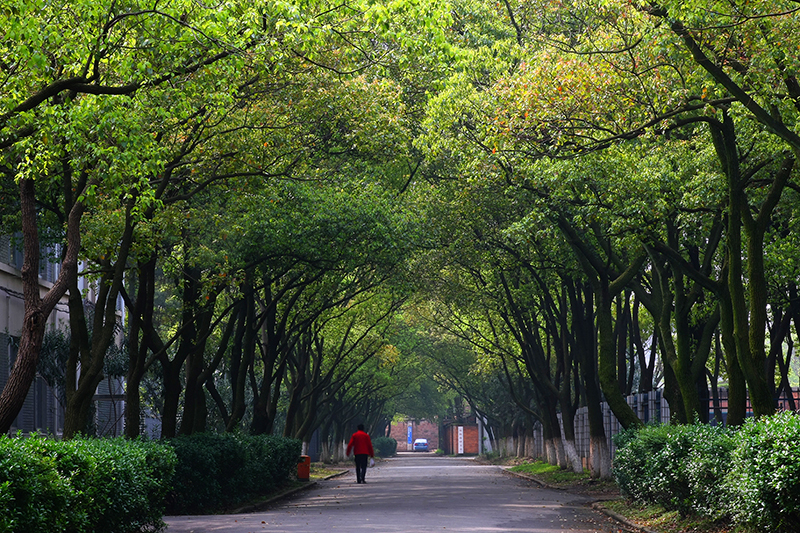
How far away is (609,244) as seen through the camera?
1956 cm

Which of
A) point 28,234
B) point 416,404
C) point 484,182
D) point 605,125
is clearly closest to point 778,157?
point 605,125

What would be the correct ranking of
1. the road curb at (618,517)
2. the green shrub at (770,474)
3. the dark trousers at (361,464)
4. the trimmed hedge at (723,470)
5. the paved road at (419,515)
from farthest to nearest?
A: the dark trousers at (361,464) → the paved road at (419,515) → the road curb at (618,517) → the trimmed hedge at (723,470) → the green shrub at (770,474)

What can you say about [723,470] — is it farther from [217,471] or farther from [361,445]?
[361,445]

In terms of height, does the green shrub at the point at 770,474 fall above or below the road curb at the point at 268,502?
above

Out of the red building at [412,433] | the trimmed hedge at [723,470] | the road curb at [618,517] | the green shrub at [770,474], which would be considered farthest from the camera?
the red building at [412,433]

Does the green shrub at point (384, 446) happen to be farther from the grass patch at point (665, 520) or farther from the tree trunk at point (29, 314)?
the tree trunk at point (29, 314)

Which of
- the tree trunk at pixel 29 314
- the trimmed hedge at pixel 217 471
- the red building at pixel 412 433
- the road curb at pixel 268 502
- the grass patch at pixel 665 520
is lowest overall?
the red building at pixel 412 433

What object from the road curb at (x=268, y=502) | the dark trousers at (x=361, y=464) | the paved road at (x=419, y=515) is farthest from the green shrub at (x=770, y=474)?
the dark trousers at (x=361, y=464)

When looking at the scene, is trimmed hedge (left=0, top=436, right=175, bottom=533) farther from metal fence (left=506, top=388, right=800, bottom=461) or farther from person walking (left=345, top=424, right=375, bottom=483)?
person walking (left=345, top=424, right=375, bottom=483)

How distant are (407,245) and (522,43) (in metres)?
5.47

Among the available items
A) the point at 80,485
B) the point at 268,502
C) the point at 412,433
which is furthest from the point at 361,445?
the point at 412,433

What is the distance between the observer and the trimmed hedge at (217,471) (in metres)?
16.5

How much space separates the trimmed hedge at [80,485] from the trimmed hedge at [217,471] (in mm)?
3306

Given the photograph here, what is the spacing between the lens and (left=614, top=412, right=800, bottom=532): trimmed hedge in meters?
8.98
